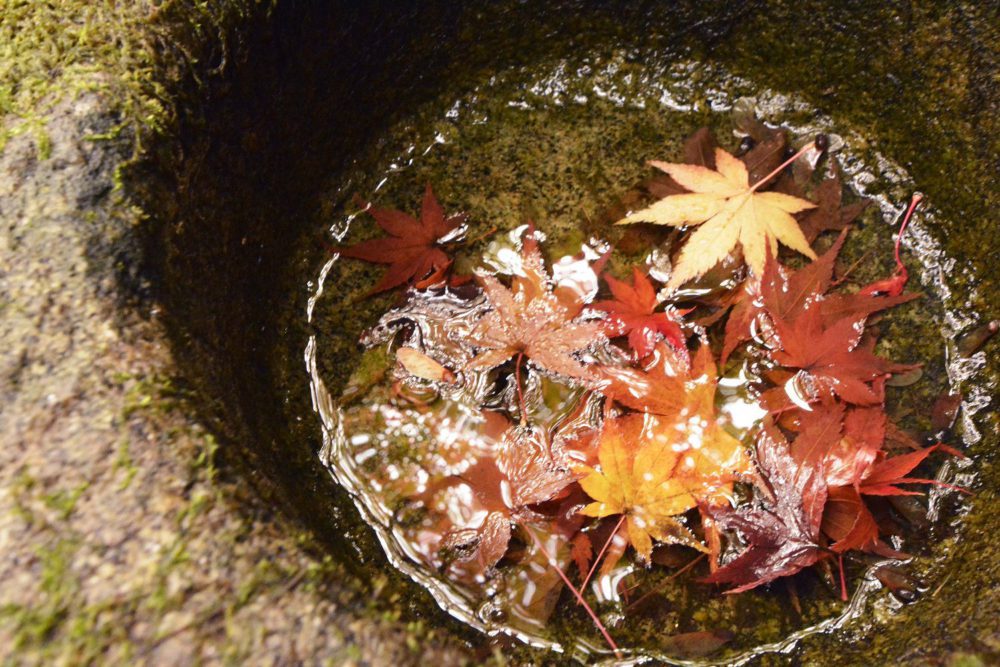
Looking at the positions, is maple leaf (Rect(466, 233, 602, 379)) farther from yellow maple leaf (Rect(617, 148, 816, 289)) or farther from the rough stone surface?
the rough stone surface

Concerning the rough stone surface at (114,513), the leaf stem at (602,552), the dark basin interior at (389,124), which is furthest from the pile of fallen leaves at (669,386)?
the rough stone surface at (114,513)

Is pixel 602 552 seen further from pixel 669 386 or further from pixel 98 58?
pixel 98 58

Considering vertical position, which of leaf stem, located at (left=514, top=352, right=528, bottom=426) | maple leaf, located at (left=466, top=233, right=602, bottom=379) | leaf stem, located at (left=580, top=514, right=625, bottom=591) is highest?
maple leaf, located at (left=466, top=233, right=602, bottom=379)

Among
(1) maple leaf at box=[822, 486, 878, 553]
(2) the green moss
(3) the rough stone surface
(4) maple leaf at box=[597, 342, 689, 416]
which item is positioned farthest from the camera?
(4) maple leaf at box=[597, 342, 689, 416]

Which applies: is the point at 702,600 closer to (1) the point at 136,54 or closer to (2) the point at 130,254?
(2) the point at 130,254

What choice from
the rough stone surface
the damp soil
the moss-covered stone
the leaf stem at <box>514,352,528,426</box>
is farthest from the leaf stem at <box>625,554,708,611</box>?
the rough stone surface

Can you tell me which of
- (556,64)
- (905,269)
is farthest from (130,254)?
(905,269)

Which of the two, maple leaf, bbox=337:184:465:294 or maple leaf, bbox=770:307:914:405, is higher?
maple leaf, bbox=337:184:465:294
